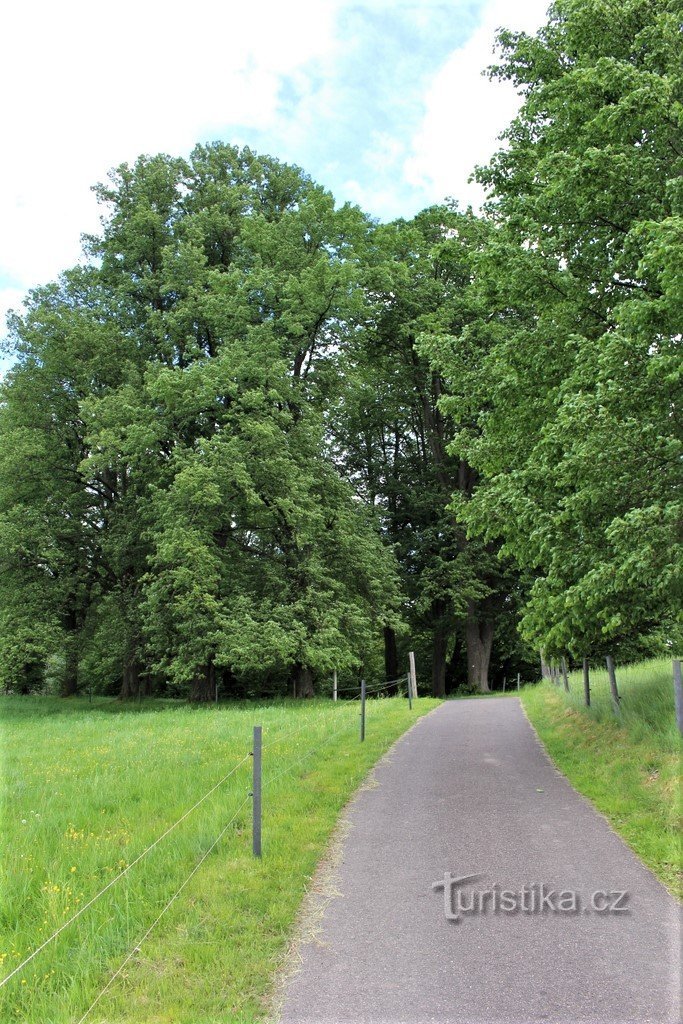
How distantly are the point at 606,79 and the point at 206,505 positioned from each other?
50.6ft

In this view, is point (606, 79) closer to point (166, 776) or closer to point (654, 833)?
point (654, 833)

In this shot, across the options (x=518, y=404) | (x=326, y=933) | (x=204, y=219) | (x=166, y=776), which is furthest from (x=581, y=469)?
(x=204, y=219)

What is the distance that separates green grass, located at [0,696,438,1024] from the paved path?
405 mm

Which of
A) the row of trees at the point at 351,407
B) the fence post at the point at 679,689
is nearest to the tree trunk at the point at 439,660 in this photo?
the row of trees at the point at 351,407

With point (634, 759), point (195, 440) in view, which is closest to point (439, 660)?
point (195, 440)

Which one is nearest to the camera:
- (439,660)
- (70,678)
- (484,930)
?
(484,930)

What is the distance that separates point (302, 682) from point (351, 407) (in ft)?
38.5

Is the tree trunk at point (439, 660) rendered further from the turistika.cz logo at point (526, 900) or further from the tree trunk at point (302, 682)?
the turistika.cz logo at point (526, 900)

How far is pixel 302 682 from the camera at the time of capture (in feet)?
81.9

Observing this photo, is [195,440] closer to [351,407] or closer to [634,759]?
[351,407]

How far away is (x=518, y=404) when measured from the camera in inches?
439

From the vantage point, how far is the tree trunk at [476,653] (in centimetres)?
3127

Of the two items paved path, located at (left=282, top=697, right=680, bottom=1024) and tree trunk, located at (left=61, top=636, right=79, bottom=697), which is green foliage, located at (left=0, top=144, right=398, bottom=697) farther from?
paved path, located at (left=282, top=697, right=680, bottom=1024)

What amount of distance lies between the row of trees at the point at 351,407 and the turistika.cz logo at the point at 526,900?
3.61 metres
